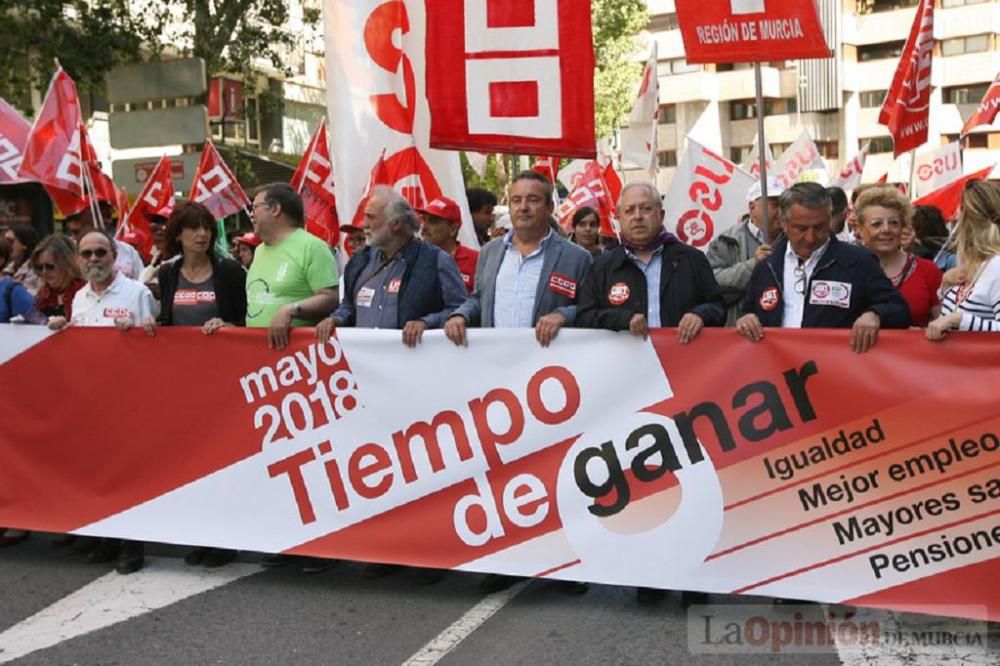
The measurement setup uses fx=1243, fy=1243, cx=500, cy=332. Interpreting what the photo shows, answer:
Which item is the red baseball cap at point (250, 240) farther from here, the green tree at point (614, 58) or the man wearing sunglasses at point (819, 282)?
the green tree at point (614, 58)

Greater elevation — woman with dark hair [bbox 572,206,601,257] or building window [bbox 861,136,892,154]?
building window [bbox 861,136,892,154]

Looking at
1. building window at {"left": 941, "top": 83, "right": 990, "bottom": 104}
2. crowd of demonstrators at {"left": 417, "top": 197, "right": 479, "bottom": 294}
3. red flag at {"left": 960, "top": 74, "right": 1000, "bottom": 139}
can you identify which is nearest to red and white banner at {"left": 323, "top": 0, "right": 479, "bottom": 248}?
crowd of demonstrators at {"left": 417, "top": 197, "right": 479, "bottom": 294}

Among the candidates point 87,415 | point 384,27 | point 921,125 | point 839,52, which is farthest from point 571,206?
point 839,52

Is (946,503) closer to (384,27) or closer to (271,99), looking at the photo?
(384,27)

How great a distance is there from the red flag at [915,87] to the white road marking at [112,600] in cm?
846

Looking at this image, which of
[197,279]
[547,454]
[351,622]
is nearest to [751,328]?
[547,454]

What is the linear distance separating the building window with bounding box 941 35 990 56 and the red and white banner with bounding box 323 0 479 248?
175 ft

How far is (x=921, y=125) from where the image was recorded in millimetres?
12211

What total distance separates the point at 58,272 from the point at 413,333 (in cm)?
289

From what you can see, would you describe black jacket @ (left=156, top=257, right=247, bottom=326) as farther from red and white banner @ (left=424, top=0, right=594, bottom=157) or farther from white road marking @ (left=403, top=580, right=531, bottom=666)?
white road marking @ (left=403, top=580, right=531, bottom=666)

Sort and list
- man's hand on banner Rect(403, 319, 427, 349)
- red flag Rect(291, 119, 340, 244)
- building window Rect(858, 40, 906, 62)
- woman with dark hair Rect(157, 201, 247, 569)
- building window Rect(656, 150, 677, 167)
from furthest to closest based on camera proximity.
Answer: building window Rect(656, 150, 677, 167), building window Rect(858, 40, 906, 62), red flag Rect(291, 119, 340, 244), woman with dark hair Rect(157, 201, 247, 569), man's hand on banner Rect(403, 319, 427, 349)

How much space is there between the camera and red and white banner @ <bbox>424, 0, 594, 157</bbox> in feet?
21.4

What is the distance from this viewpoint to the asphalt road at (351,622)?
4895 mm

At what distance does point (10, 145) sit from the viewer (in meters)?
11.7
